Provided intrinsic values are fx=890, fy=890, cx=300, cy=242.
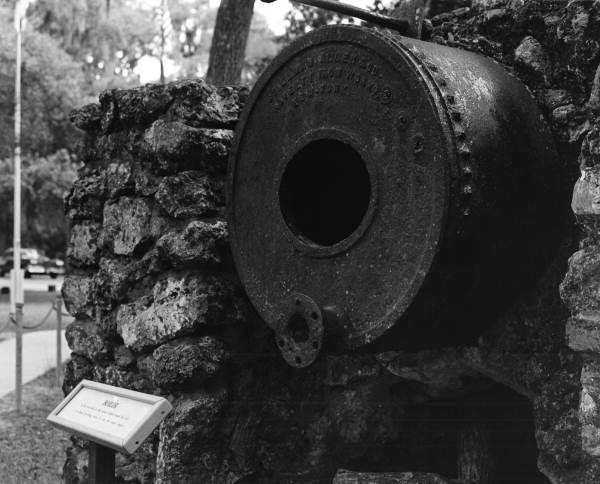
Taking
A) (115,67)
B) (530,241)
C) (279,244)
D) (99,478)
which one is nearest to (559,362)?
(530,241)

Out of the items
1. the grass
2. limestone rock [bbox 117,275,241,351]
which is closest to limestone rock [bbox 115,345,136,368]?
limestone rock [bbox 117,275,241,351]

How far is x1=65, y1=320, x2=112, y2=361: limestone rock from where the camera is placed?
14.1 ft

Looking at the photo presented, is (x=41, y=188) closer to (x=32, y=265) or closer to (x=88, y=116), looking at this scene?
(x=32, y=265)

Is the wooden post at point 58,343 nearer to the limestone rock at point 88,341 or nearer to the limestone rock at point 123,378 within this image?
the limestone rock at point 88,341

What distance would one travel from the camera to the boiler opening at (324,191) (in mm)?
3400

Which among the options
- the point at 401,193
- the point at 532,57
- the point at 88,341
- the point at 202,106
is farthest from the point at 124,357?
the point at 532,57

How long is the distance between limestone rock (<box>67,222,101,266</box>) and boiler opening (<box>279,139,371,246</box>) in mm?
1422

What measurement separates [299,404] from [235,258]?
2.63 ft

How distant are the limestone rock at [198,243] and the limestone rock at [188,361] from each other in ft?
1.11

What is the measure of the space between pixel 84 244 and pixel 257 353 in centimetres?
121

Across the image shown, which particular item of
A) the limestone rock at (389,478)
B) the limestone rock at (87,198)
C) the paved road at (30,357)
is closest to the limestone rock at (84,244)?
the limestone rock at (87,198)

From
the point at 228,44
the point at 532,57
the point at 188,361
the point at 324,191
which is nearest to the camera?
the point at 532,57

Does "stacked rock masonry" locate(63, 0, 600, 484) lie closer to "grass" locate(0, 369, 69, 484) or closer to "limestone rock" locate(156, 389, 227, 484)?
"limestone rock" locate(156, 389, 227, 484)

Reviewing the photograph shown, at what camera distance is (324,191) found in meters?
3.60
